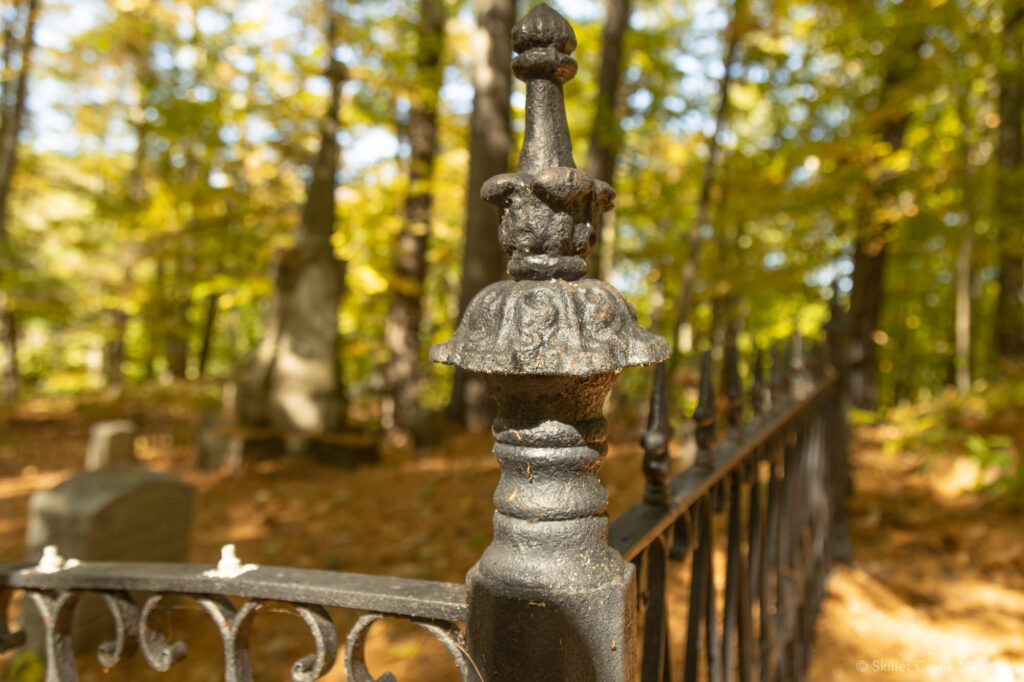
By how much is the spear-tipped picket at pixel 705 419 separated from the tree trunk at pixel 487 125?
16.6ft

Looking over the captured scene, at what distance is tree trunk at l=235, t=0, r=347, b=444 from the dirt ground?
61cm

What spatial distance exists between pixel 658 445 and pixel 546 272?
0.53 m

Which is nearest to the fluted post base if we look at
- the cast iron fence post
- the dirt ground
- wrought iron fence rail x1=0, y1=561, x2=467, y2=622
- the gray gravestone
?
the cast iron fence post

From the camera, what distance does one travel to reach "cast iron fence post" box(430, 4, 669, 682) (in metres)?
0.89

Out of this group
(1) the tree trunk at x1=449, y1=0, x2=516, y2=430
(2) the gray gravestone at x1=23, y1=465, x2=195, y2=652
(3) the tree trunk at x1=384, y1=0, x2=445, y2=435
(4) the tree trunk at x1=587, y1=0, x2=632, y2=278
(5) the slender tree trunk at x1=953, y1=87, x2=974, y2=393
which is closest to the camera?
(2) the gray gravestone at x1=23, y1=465, x2=195, y2=652

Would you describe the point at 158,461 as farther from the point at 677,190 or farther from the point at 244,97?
the point at 677,190

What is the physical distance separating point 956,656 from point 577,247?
3.68 m

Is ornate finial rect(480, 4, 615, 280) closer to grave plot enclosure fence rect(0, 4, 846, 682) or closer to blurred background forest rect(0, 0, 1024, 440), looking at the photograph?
grave plot enclosure fence rect(0, 4, 846, 682)

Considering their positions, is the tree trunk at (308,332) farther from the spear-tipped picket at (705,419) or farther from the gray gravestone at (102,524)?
the spear-tipped picket at (705,419)

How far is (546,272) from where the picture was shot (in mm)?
959

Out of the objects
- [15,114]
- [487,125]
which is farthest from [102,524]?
[15,114]

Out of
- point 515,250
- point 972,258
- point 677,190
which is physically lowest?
point 515,250

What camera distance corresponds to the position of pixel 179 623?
12.5ft

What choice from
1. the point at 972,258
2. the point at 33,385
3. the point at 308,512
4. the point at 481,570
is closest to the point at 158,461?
the point at 308,512
